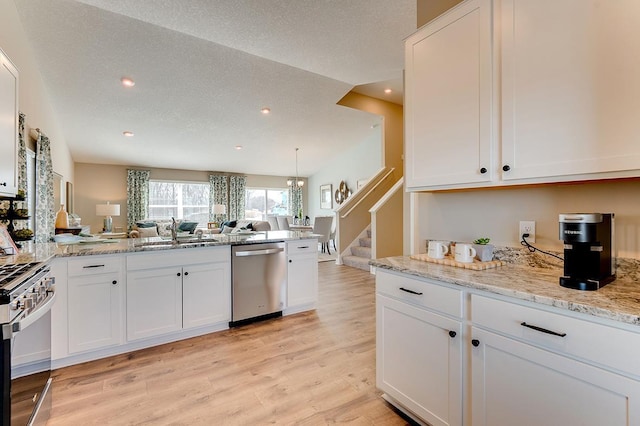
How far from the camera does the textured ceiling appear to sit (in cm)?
297

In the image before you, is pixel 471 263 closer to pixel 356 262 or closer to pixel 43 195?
pixel 356 262

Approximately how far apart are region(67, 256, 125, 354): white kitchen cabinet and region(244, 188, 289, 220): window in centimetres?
764

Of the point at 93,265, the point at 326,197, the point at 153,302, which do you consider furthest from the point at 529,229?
the point at 326,197

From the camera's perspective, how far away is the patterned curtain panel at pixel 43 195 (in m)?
3.45

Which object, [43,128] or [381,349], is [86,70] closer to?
[43,128]

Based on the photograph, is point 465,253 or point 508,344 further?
point 465,253

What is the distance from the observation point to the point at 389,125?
682cm

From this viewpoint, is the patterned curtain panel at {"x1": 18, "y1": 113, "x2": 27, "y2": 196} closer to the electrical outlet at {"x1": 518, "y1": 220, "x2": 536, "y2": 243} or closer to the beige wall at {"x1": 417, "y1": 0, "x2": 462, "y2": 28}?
the beige wall at {"x1": 417, "y1": 0, "x2": 462, "y2": 28}

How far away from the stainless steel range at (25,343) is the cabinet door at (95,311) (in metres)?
0.72

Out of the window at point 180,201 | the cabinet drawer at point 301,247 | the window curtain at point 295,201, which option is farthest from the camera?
the window curtain at point 295,201

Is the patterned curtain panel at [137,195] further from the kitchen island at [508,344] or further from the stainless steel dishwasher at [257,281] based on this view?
the kitchen island at [508,344]

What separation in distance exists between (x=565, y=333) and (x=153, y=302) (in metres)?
2.77

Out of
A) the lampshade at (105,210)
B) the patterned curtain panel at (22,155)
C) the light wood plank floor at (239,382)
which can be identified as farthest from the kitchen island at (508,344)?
the lampshade at (105,210)

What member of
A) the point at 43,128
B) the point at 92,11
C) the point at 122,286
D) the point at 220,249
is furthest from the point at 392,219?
the point at 43,128
